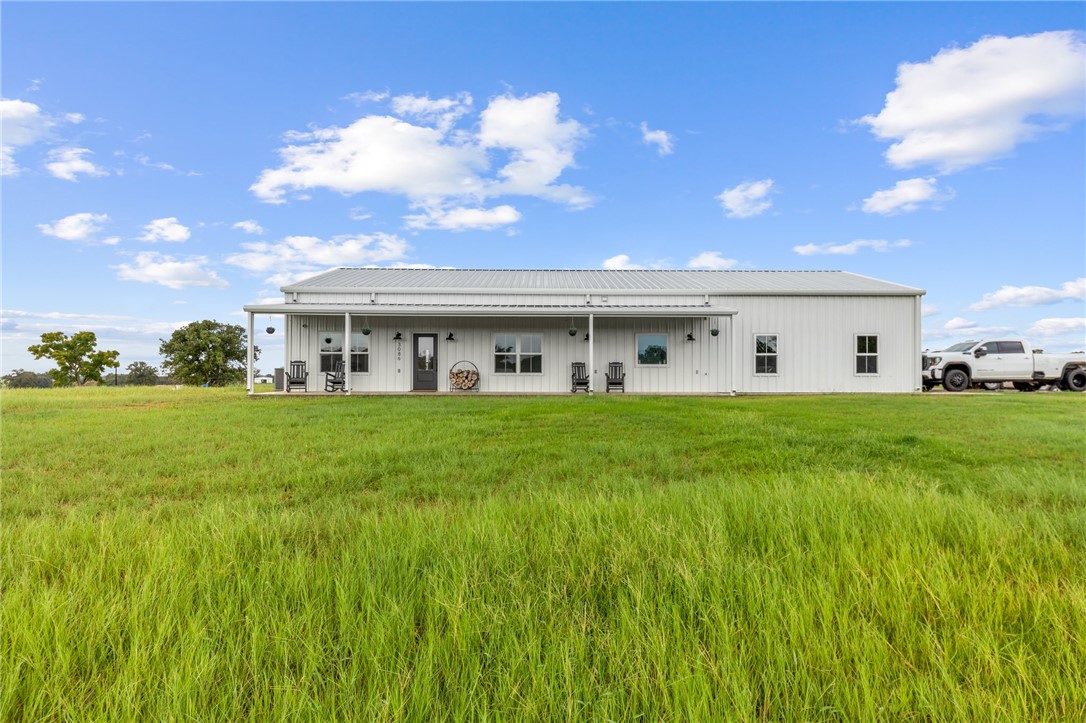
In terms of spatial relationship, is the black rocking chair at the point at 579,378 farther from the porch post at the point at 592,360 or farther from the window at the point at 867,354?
the window at the point at 867,354

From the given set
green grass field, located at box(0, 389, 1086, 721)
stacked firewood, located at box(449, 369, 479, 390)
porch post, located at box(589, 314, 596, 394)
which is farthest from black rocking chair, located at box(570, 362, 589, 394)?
green grass field, located at box(0, 389, 1086, 721)

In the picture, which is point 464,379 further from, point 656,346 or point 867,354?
point 867,354

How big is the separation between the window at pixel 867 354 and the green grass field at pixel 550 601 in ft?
44.9

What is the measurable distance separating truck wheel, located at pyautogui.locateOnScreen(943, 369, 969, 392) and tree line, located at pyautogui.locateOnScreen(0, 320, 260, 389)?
33.3m

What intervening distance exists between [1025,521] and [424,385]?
584 inches

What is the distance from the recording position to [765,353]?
53.1ft

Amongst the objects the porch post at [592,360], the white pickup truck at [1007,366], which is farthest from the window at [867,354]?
the porch post at [592,360]

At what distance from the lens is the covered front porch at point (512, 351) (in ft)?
52.4

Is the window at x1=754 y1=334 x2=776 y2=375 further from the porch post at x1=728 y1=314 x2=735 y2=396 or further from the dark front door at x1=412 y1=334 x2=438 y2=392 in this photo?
the dark front door at x1=412 y1=334 x2=438 y2=392

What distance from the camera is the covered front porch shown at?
1597 centimetres

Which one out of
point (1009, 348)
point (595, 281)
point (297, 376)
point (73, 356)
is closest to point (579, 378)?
point (595, 281)

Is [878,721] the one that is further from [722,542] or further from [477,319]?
[477,319]

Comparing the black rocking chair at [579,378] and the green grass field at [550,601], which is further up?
the black rocking chair at [579,378]

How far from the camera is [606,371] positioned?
16188 millimetres
